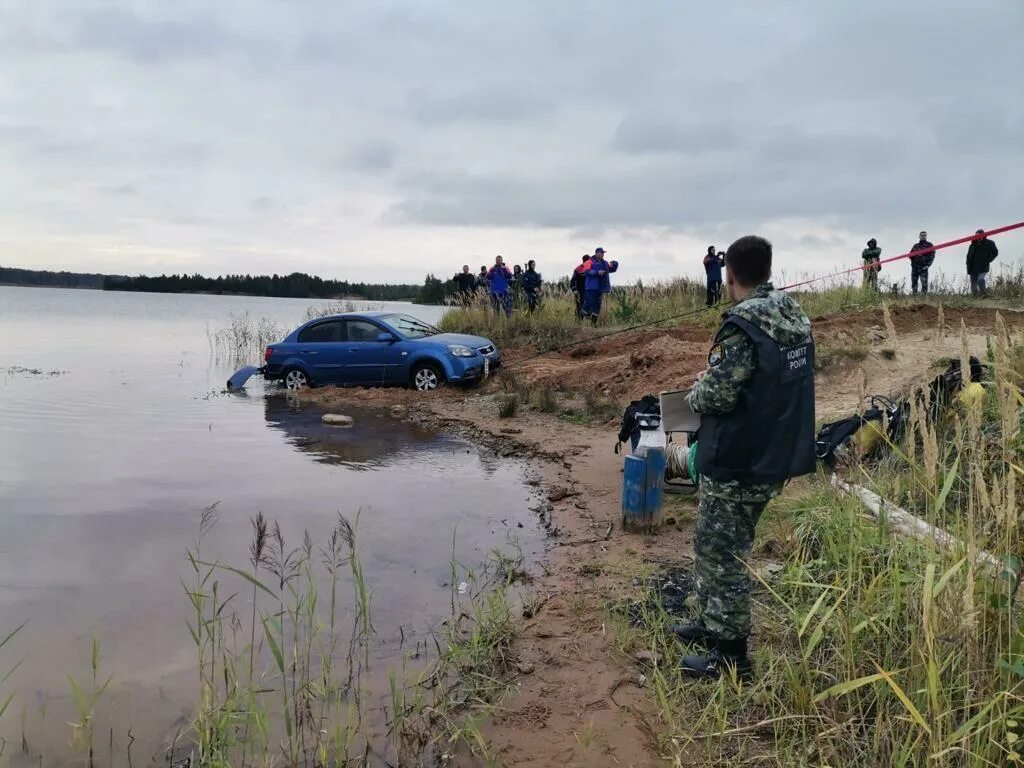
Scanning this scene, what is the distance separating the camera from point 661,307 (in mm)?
19000

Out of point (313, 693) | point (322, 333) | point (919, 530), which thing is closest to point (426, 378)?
point (322, 333)

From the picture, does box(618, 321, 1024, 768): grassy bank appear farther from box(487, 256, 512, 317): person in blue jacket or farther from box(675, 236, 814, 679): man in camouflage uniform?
box(487, 256, 512, 317): person in blue jacket

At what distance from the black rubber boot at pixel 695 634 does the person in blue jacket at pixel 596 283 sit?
48.1ft

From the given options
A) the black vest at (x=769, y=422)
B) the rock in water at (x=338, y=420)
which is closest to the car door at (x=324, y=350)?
the rock in water at (x=338, y=420)

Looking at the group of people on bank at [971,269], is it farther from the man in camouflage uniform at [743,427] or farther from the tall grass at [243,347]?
the tall grass at [243,347]

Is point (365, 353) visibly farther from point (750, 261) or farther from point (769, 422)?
point (769, 422)

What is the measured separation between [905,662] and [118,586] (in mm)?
4745

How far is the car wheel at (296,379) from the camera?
14453 millimetres

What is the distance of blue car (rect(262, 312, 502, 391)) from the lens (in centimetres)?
1332

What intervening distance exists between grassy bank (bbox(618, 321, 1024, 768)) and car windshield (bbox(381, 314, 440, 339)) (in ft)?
35.1

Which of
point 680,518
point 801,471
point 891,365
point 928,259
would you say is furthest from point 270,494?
point 928,259

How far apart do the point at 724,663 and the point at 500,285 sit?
16.7 m

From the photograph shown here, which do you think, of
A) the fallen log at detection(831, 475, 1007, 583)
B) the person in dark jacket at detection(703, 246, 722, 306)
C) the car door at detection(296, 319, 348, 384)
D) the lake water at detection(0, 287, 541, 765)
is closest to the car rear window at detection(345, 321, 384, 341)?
the car door at detection(296, 319, 348, 384)

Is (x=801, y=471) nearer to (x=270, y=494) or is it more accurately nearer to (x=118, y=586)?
(x=118, y=586)
